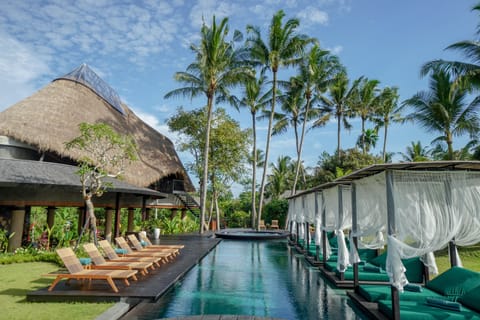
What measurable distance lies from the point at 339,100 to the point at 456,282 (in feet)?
77.4

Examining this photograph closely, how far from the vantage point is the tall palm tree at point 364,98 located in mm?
27469

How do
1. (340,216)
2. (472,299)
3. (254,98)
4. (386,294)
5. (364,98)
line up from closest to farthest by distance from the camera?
1. (472,299)
2. (386,294)
3. (340,216)
4. (254,98)
5. (364,98)

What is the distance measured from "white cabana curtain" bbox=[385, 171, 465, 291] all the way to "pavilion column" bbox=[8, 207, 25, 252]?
10892 mm

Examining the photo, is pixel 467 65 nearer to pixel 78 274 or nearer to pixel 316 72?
pixel 316 72

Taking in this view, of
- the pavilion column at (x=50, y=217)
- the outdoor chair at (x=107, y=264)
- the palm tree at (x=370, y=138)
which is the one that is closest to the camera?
the outdoor chair at (x=107, y=264)

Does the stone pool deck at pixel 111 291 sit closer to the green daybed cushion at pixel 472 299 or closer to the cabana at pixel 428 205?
the cabana at pixel 428 205

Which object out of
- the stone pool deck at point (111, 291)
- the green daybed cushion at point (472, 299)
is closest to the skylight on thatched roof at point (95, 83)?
the stone pool deck at point (111, 291)

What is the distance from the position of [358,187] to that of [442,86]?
45.5 ft

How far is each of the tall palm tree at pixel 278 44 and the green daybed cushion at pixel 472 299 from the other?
53.7 ft

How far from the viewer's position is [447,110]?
16594 millimetres

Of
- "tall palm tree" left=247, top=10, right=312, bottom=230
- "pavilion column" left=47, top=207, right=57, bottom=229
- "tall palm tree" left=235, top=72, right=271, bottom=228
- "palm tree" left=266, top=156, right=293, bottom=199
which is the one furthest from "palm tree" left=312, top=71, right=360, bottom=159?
"pavilion column" left=47, top=207, right=57, bottom=229

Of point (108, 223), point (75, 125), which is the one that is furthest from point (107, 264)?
point (75, 125)

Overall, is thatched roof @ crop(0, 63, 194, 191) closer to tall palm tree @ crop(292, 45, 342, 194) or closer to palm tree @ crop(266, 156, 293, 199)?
tall palm tree @ crop(292, 45, 342, 194)

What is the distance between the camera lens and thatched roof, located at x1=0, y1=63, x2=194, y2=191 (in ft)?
46.0
